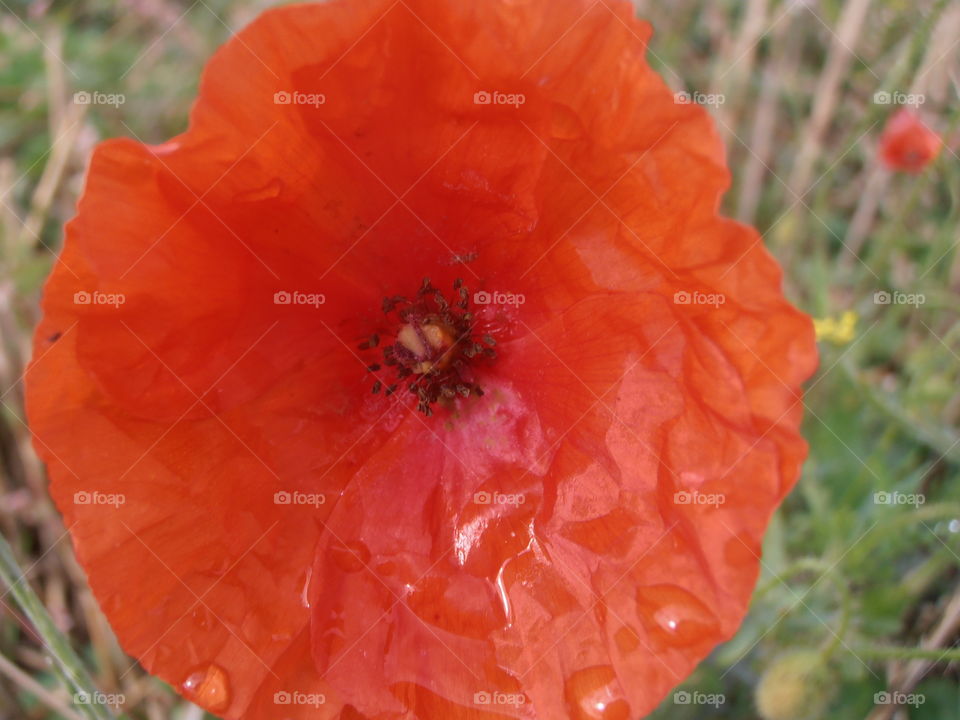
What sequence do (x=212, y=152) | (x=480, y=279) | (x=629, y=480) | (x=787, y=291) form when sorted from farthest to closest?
(x=787, y=291) < (x=480, y=279) < (x=629, y=480) < (x=212, y=152)

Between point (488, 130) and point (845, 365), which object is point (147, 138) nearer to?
point (488, 130)

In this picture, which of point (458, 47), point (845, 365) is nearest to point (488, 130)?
point (458, 47)

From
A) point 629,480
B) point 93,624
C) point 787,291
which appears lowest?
point 93,624
